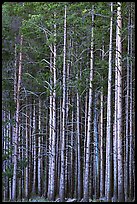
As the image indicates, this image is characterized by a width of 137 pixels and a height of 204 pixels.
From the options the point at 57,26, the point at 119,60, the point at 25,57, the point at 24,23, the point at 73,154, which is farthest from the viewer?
the point at 73,154

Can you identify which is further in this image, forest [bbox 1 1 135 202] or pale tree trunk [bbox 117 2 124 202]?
forest [bbox 1 1 135 202]

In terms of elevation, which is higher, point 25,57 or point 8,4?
point 8,4

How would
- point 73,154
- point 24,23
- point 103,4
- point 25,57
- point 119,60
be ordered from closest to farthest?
point 119,60 < point 103,4 < point 24,23 < point 25,57 < point 73,154

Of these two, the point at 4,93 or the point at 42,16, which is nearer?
the point at 42,16

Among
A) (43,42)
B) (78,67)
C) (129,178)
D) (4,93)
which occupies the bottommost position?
(129,178)

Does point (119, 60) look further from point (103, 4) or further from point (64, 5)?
point (64, 5)

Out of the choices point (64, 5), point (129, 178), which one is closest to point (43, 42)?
point (64, 5)

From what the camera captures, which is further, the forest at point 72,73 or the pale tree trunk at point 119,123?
the forest at point 72,73

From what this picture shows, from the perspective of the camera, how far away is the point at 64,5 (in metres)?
14.0

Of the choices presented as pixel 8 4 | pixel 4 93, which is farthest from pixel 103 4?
pixel 4 93

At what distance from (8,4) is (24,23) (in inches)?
46.5

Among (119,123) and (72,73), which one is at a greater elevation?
(72,73)

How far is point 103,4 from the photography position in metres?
13.4

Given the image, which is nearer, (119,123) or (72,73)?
(119,123)
